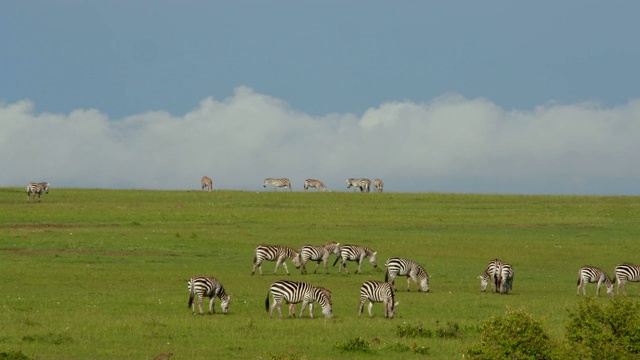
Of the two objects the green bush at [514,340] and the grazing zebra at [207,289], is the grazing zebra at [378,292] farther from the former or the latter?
the green bush at [514,340]

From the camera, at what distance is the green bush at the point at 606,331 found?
1644 centimetres

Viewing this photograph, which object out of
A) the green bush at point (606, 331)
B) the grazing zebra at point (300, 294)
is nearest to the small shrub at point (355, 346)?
the grazing zebra at point (300, 294)

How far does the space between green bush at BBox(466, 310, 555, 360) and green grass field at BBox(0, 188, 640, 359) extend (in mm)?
992

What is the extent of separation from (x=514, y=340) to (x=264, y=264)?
79.2ft

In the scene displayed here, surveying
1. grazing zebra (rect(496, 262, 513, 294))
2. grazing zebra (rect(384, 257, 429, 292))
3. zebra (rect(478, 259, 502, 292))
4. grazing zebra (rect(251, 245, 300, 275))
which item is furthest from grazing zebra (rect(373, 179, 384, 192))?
grazing zebra (rect(496, 262, 513, 294))

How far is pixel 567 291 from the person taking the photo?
33.2 metres

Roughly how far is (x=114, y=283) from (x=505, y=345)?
1858cm

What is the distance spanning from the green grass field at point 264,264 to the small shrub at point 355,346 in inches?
2.9

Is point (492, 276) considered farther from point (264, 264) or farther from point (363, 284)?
point (264, 264)

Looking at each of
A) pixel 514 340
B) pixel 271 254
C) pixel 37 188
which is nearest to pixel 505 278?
pixel 271 254

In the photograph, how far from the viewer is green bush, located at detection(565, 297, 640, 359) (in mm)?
16438

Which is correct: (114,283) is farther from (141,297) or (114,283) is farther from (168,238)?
(168,238)

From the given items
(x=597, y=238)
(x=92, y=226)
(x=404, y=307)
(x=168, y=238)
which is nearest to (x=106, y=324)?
(x=404, y=307)

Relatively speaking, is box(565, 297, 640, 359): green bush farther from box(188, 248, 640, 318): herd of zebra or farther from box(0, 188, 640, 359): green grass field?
box(188, 248, 640, 318): herd of zebra
